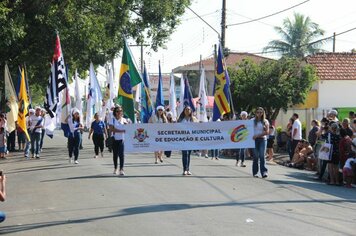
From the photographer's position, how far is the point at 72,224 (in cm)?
886

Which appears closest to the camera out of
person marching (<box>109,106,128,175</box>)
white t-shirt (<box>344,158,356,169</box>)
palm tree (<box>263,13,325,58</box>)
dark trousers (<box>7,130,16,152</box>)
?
white t-shirt (<box>344,158,356,169</box>)

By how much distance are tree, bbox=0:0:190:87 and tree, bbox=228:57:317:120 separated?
14.9 ft

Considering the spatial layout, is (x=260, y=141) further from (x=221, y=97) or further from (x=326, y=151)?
(x=221, y=97)

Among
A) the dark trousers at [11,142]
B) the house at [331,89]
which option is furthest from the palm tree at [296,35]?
the dark trousers at [11,142]

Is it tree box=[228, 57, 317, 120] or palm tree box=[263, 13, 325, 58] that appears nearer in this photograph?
tree box=[228, 57, 317, 120]

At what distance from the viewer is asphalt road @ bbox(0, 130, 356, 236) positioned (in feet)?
28.0

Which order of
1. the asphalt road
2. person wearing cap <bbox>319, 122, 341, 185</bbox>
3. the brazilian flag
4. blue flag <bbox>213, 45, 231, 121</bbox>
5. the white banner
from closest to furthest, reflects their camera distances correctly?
the asphalt road, person wearing cap <bbox>319, 122, 341, 185</bbox>, the brazilian flag, the white banner, blue flag <bbox>213, 45, 231, 121</bbox>

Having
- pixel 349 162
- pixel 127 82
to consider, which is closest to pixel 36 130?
pixel 127 82

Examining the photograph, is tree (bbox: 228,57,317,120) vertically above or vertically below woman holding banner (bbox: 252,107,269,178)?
above

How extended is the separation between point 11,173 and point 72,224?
7954 millimetres

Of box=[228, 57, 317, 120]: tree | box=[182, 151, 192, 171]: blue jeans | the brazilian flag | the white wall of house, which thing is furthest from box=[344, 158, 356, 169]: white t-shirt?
the white wall of house

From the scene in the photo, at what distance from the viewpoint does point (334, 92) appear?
35.3 m

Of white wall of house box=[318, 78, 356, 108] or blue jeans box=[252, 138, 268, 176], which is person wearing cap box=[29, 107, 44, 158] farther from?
white wall of house box=[318, 78, 356, 108]

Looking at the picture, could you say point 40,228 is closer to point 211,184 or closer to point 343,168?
point 211,184
